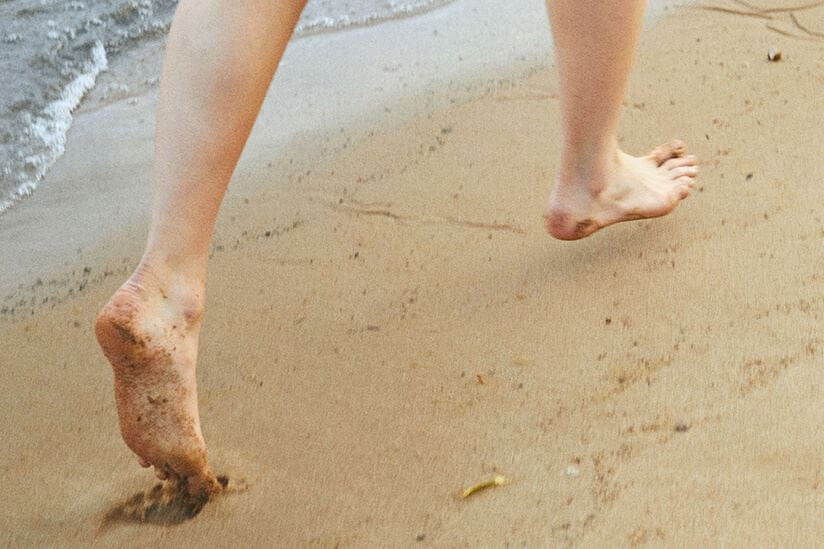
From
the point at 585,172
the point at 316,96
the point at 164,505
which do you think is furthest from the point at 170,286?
the point at 316,96

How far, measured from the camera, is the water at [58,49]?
9.47ft

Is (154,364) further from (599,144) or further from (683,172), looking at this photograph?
(683,172)

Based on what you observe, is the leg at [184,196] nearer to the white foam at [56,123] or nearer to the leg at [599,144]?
the leg at [599,144]

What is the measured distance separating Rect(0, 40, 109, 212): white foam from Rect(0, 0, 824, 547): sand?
60 mm

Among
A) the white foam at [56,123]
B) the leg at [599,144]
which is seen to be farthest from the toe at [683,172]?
the white foam at [56,123]

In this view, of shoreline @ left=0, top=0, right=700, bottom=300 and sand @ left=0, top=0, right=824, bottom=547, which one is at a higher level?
sand @ left=0, top=0, right=824, bottom=547

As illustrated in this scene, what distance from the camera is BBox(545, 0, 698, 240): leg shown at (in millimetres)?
1636

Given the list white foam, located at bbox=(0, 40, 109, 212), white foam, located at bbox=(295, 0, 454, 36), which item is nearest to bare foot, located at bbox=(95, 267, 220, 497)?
white foam, located at bbox=(0, 40, 109, 212)

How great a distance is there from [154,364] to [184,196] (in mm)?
224

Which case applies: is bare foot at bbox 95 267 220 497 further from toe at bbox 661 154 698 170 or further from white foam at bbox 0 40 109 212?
white foam at bbox 0 40 109 212

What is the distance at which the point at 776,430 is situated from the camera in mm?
1485

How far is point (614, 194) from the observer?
1.86 metres

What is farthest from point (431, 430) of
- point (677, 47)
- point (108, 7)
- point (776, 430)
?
point (108, 7)

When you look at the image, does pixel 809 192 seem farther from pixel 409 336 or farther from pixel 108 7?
pixel 108 7
